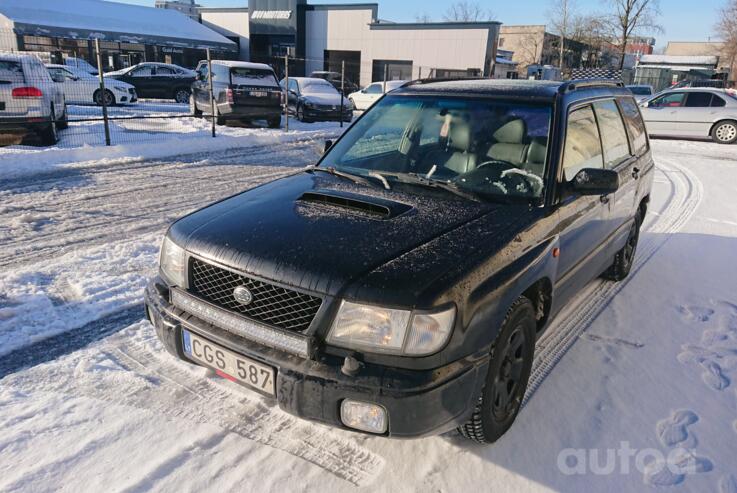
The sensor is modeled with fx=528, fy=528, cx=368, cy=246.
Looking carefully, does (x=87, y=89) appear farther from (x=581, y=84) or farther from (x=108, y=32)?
(x=581, y=84)

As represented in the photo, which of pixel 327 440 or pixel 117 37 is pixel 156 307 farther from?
pixel 117 37

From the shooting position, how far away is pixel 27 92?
31.6 ft

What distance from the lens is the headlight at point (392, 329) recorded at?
2.11 metres

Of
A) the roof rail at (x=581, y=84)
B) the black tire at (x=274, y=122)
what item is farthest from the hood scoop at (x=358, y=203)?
the black tire at (x=274, y=122)

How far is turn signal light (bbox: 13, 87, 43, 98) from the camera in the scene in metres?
9.49

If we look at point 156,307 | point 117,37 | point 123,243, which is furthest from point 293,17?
point 156,307

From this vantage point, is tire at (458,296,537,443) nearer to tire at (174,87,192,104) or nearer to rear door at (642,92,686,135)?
rear door at (642,92,686,135)

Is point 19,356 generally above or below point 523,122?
below

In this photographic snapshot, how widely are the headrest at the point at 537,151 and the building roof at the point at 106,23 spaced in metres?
32.4

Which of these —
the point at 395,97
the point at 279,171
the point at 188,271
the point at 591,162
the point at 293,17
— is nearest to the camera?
the point at 188,271

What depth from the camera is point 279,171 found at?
952 centimetres

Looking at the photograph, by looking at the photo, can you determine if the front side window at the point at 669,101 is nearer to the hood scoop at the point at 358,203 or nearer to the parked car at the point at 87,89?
the hood scoop at the point at 358,203

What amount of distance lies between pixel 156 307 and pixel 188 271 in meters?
0.31

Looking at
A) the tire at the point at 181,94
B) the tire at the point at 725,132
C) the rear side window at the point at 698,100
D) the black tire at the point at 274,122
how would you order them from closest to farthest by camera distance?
the black tire at the point at 274,122 < the tire at the point at 725,132 < the rear side window at the point at 698,100 < the tire at the point at 181,94
